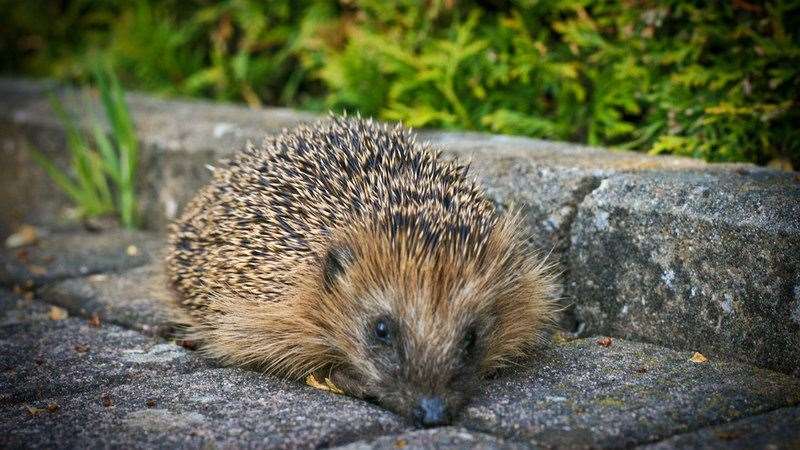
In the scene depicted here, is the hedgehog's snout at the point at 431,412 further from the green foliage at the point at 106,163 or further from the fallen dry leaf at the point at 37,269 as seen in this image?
the green foliage at the point at 106,163

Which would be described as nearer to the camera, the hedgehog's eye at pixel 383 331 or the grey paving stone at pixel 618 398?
the grey paving stone at pixel 618 398

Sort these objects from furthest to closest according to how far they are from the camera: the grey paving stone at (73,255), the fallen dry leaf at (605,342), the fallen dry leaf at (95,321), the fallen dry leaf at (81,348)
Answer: the grey paving stone at (73,255), the fallen dry leaf at (95,321), the fallen dry leaf at (81,348), the fallen dry leaf at (605,342)

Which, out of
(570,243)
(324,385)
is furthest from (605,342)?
(324,385)

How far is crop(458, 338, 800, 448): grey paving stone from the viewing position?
116 inches

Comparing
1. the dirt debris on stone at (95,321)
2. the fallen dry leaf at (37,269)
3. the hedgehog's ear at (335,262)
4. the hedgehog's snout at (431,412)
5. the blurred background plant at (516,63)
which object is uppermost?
the blurred background plant at (516,63)

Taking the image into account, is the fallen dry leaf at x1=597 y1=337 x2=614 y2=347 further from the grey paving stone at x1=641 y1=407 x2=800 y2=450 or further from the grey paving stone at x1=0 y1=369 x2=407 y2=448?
the grey paving stone at x1=0 y1=369 x2=407 y2=448

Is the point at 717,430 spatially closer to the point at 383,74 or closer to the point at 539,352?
the point at 539,352

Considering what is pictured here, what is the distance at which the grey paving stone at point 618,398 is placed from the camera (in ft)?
9.65

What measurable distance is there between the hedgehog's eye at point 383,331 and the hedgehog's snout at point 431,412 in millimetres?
342

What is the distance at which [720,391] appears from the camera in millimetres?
Answer: 3230

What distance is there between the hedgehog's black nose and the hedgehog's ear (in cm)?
70

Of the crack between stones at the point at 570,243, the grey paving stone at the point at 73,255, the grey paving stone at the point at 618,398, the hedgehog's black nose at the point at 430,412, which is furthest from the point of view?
the grey paving stone at the point at 73,255

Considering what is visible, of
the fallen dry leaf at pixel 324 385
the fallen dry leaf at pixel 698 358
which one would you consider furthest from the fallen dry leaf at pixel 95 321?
the fallen dry leaf at pixel 698 358

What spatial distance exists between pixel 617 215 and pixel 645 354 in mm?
608
